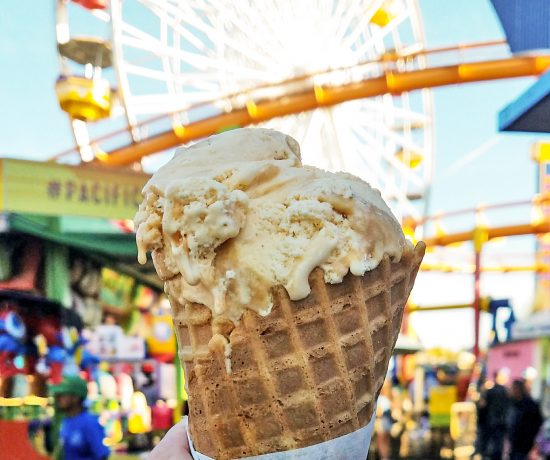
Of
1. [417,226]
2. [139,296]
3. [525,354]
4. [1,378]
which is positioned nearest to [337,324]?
[1,378]

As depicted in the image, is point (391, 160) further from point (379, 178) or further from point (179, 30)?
point (179, 30)

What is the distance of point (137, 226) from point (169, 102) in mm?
8754

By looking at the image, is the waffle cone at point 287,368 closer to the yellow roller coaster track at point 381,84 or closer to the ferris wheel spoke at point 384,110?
the yellow roller coaster track at point 381,84

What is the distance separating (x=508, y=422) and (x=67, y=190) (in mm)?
4350

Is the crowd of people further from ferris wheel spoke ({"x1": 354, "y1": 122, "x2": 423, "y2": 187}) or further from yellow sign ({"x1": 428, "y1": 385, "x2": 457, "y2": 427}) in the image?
ferris wheel spoke ({"x1": 354, "y1": 122, "x2": 423, "y2": 187})

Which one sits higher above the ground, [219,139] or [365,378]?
[219,139]

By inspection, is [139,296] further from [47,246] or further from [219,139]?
[219,139]

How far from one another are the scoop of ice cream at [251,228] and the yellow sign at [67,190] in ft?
10.9

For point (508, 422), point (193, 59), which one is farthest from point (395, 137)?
point (508, 422)

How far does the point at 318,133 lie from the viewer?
10.3 m

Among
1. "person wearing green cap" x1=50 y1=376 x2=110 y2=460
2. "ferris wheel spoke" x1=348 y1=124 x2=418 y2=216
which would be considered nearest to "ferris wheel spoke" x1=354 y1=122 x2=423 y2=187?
"ferris wheel spoke" x1=348 y1=124 x2=418 y2=216

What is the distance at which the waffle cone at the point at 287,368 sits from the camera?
4.12 feet

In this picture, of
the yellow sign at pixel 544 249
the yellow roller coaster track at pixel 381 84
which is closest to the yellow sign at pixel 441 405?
the yellow sign at pixel 544 249

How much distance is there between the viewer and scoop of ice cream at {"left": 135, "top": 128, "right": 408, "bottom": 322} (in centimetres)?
122
